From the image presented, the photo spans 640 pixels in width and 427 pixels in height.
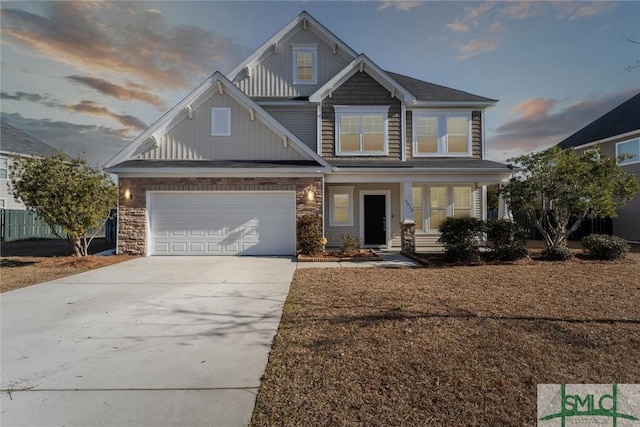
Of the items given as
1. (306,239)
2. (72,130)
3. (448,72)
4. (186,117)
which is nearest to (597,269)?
(306,239)

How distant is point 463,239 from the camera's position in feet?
32.3

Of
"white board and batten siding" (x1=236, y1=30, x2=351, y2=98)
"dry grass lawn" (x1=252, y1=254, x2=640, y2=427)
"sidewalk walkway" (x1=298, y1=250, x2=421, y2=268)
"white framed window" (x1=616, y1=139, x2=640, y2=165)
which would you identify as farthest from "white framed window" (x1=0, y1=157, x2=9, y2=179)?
"white framed window" (x1=616, y1=139, x2=640, y2=165)

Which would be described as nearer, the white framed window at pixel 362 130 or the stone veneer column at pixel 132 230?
the stone veneer column at pixel 132 230

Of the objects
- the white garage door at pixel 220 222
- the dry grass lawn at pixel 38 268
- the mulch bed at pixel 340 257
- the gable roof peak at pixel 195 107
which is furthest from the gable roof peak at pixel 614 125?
the dry grass lawn at pixel 38 268

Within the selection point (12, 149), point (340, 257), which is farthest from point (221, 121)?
point (12, 149)

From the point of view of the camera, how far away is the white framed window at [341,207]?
1387 cm

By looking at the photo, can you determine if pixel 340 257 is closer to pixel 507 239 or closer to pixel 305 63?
pixel 507 239

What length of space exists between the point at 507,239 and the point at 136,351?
33.6ft

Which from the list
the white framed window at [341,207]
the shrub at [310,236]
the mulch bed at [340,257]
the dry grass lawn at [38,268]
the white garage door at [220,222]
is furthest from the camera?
the white framed window at [341,207]

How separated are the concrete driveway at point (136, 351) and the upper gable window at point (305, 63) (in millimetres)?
10743

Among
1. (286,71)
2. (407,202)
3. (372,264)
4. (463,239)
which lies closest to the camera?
(372,264)

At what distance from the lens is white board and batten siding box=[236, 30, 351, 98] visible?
1460 cm

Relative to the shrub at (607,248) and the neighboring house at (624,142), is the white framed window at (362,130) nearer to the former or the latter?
the shrub at (607,248)

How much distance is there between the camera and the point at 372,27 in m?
14.2
